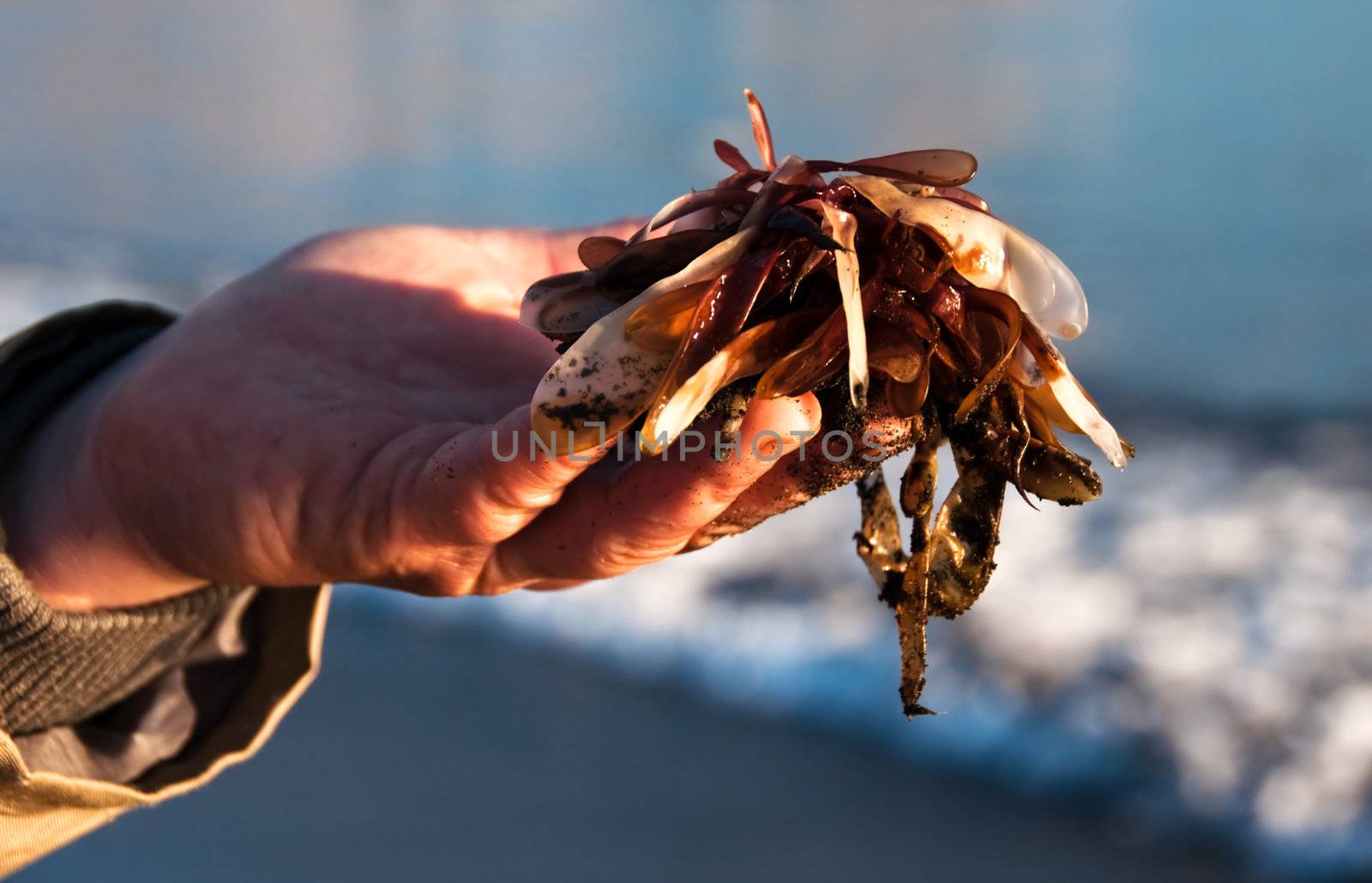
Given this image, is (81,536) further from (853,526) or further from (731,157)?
(853,526)

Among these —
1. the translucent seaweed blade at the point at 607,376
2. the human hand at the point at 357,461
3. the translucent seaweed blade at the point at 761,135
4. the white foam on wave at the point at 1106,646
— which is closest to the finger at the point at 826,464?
the human hand at the point at 357,461

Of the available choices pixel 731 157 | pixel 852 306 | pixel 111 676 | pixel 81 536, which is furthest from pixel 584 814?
pixel 852 306

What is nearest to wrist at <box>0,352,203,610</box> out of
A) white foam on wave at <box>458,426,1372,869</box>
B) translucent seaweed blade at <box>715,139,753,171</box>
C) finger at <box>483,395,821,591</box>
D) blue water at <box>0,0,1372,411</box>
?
finger at <box>483,395,821,591</box>

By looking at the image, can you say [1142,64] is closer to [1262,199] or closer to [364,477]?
[1262,199]

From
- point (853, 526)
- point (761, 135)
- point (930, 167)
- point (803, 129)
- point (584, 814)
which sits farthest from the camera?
point (803, 129)

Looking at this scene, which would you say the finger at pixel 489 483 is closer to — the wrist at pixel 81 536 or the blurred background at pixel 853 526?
the wrist at pixel 81 536

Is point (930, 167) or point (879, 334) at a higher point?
point (930, 167)

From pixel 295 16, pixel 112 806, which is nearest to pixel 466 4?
pixel 295 16
